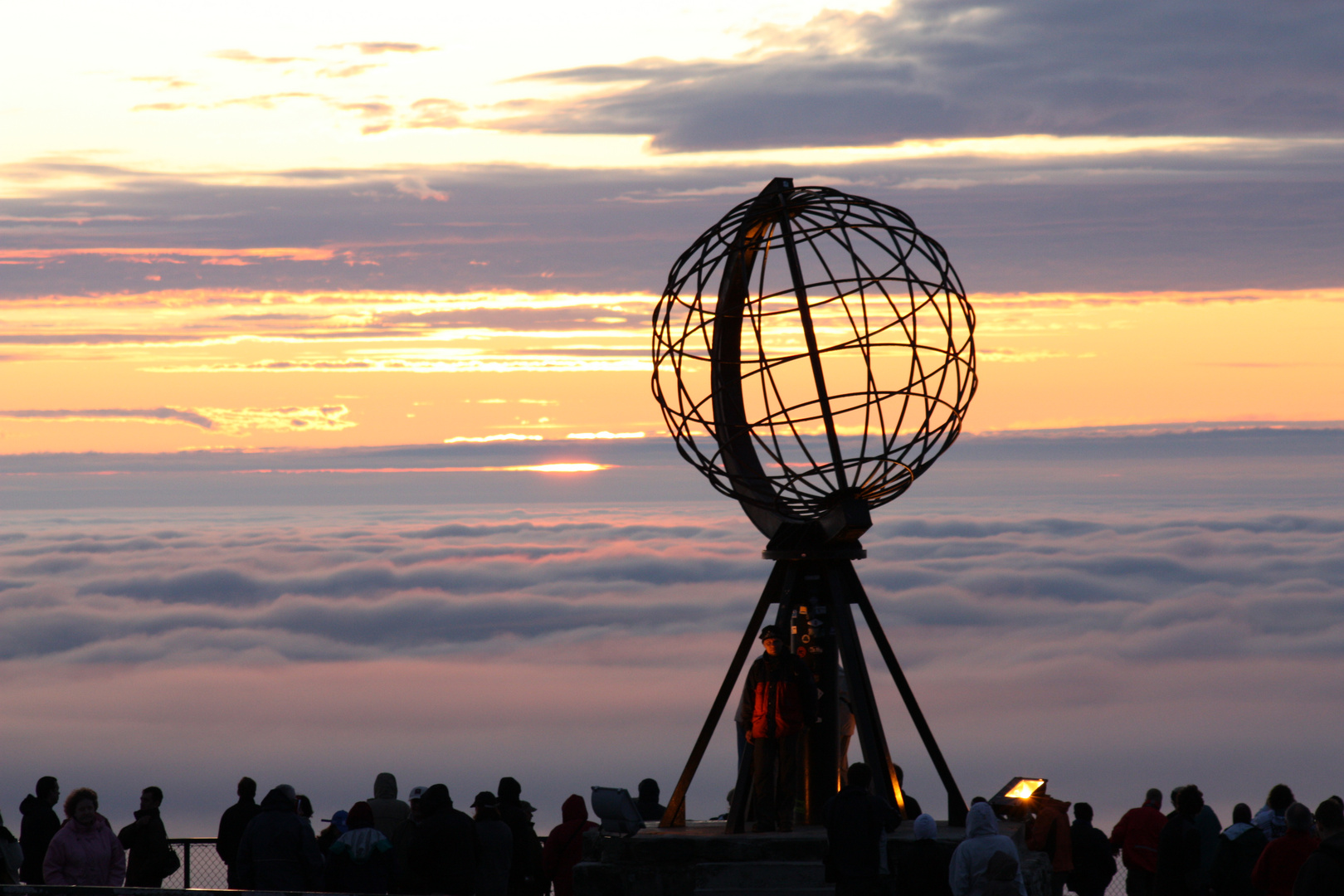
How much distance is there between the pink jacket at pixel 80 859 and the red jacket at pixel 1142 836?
897 cm

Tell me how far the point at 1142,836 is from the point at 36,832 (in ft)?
33.2

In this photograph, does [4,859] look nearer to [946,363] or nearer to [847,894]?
[847,894]

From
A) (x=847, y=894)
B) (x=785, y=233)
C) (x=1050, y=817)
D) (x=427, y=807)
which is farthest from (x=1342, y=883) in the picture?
(x=785, y=233)

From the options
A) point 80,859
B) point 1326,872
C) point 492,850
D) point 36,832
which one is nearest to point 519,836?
point 492,850

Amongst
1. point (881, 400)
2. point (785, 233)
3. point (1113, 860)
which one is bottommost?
point (1113, 860)

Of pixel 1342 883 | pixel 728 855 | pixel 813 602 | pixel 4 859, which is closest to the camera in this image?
pixel 1342 883

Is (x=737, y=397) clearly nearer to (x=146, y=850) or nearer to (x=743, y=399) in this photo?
(x=743, y=399)

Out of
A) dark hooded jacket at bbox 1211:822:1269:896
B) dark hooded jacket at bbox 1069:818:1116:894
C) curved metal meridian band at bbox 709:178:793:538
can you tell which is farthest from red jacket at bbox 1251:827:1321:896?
curved metal meridian band at bbox 709:178:793:538

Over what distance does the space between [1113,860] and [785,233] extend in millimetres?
6911

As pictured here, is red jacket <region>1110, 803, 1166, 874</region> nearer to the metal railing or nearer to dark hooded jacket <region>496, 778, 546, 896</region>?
dark hooded jacket <region>496, 778, 546, 896</region>

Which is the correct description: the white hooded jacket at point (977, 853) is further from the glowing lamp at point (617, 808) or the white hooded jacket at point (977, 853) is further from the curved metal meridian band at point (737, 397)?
the curved metal meridian band at point (737, 397)

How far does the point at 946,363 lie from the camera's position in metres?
15.4

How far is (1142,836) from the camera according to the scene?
1465cm

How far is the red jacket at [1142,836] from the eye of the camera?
14586 mm
